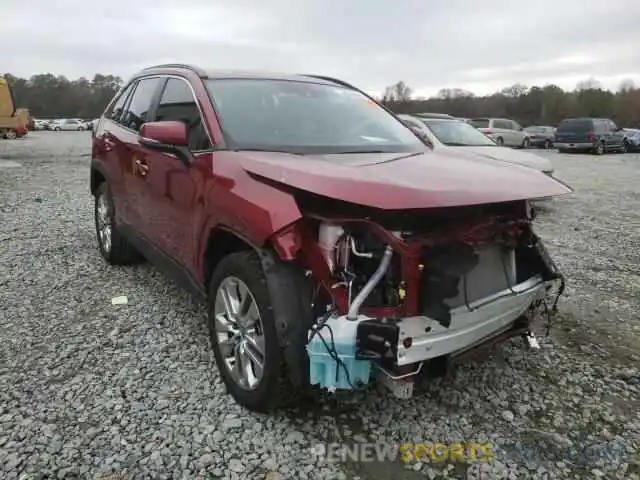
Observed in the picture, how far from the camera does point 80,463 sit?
2473mm

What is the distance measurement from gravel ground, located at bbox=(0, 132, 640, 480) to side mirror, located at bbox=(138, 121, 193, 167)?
1.26 meters

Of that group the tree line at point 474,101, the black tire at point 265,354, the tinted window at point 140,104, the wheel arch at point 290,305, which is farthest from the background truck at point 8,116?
the wheel arch at point 290,305

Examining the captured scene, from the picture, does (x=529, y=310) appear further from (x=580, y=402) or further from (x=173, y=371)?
(x=173, y=371)

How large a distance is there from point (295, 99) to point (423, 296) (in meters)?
1.89

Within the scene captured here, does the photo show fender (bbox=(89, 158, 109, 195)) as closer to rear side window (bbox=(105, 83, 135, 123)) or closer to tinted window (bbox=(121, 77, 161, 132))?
rear side window (bbox=(105, 83, 135, 123))

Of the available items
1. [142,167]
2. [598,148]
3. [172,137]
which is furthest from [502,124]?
[172,137]

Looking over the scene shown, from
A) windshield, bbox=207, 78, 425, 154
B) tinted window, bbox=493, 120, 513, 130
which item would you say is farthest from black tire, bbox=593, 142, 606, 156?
windshield, bbox=207, 78, 425, 154

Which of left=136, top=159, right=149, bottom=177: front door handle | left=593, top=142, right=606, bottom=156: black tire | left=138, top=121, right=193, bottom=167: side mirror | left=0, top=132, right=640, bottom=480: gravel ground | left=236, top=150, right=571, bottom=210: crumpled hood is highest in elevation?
left=138, top=121, right=193, bottom=167: side mirror

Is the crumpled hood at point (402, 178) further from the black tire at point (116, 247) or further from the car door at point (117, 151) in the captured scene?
the black tire at point (116, 247)

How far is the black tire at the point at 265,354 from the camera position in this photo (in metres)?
2.58

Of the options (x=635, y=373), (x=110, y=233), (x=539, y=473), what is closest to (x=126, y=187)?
(x=110, y=233)

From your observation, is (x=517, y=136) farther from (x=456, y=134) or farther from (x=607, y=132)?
(x=456, y=134)

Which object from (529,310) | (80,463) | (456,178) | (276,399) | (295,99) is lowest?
(80,463)

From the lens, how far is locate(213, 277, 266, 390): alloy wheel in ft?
9.03
